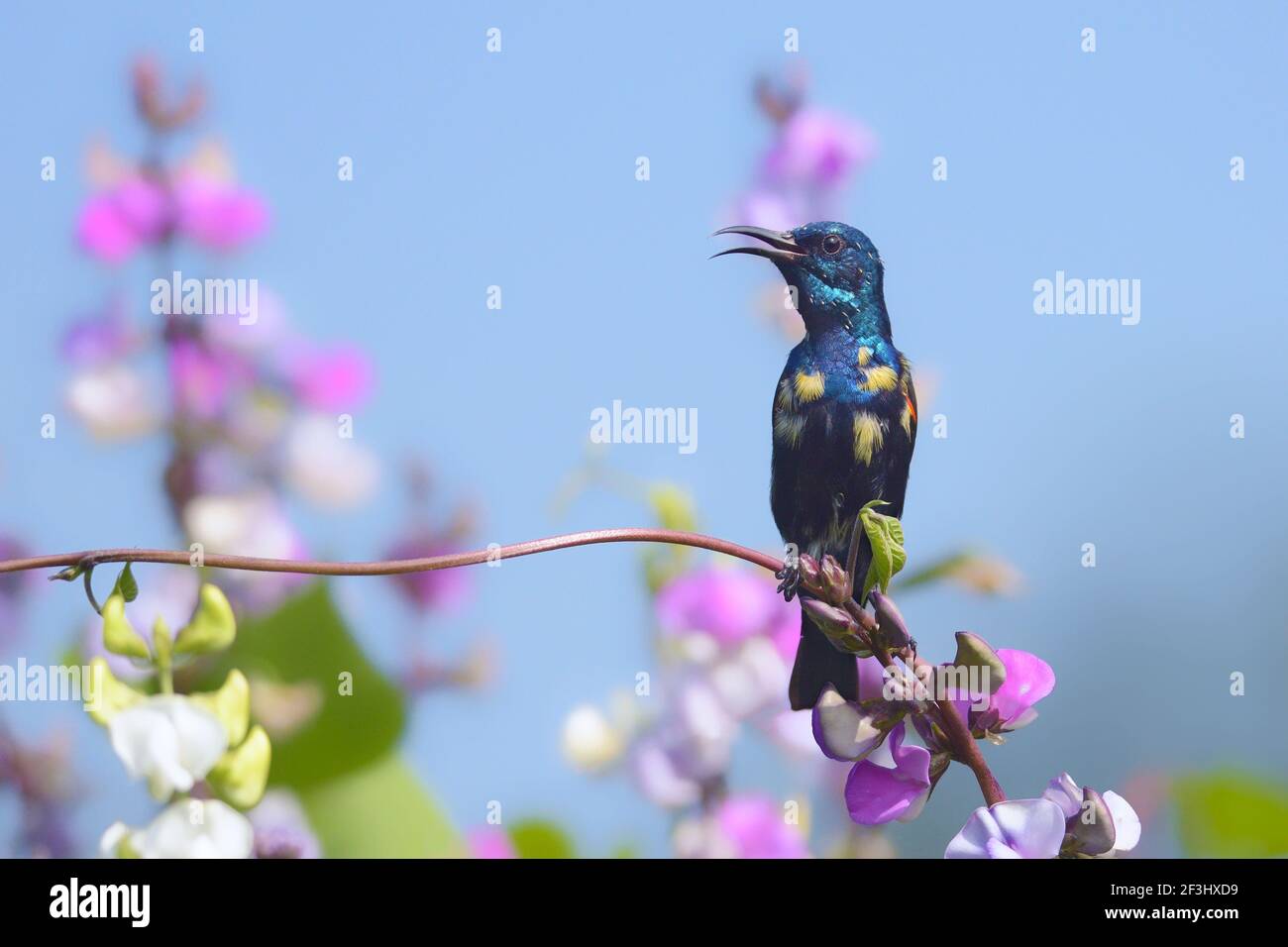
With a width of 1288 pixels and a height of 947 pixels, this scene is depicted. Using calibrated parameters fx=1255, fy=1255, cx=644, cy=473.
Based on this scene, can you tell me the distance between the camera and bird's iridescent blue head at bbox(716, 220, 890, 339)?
51.6 inches

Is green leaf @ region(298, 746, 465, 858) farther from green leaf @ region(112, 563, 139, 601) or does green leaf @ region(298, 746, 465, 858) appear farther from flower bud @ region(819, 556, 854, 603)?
flower bud @ region(819, 556, 854, 603)

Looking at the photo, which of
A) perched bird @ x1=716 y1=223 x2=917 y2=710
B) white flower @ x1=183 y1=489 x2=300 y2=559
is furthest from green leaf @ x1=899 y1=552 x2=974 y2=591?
white flower @ x1=183 y1=489 x2=300 y2=559

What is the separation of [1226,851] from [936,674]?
65 centimetres

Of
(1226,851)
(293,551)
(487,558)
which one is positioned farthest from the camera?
(1226,851)

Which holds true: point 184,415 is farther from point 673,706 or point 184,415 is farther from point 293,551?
point 673,706

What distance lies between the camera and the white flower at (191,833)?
0.94m

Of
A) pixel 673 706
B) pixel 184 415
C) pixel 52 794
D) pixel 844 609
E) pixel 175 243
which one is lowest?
pixel 52 794

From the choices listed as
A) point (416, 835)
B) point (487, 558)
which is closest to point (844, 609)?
point (487, 558)

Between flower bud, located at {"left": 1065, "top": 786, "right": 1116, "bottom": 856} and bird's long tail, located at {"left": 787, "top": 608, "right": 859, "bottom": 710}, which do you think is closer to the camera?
flower bud, located at {"left": 1065, "top": 786, "right": 1116, "bottom": 856}

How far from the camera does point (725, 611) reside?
117cm

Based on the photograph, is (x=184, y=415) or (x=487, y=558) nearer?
(x=487, y=558)

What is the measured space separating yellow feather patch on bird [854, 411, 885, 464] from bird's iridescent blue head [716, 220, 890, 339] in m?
0.10

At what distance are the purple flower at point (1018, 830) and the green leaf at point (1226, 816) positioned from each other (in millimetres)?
514

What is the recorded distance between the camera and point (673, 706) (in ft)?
3.80
